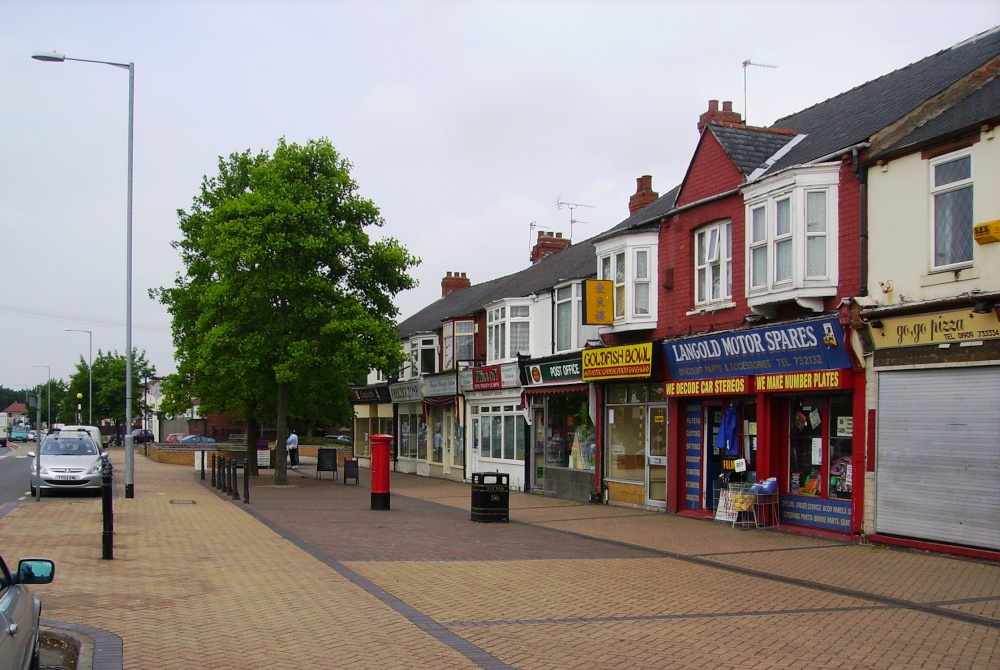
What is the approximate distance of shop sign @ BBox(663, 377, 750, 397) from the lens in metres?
17.9

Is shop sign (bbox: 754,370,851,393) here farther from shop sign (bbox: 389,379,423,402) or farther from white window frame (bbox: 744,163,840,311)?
shop sign (bbox: 389,379,423,402)

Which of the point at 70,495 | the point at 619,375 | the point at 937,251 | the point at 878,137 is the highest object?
the point at 878,137

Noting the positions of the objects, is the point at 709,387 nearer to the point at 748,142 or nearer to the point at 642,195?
the point at 748,142

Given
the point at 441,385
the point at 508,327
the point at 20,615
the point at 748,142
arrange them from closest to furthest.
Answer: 1. the point at 20,615
2. the point at 748,142
3. the point at 508,327
4. the point at 441,385

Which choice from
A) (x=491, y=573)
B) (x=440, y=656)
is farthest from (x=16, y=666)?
(x=491, y=573)

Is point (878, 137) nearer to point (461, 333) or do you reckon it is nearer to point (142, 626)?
point (142, 626)

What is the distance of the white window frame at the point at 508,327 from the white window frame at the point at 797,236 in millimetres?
11851

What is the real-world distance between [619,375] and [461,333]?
1166 centimetres

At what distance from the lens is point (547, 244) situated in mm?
35531

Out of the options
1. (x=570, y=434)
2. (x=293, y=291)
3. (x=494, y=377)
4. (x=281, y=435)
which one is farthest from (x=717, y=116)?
(x=281, y=435)

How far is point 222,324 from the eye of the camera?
2800 centimetres

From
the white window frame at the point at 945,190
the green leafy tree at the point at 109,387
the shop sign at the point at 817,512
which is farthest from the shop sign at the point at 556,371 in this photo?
the green leafy tree at the point at 109,387

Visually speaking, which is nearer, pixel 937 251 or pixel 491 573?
pixel 491 573

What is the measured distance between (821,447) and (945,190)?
5.00 m
